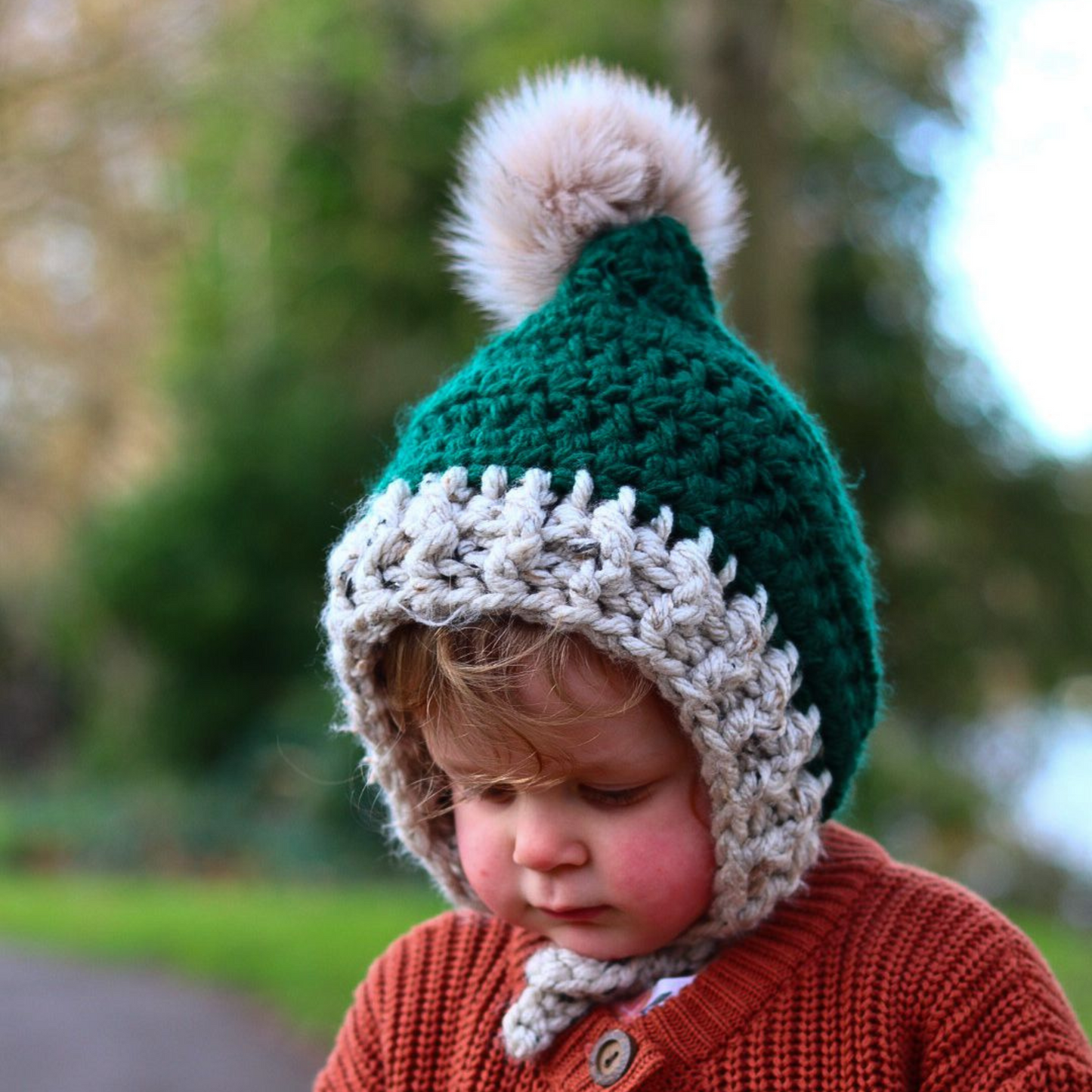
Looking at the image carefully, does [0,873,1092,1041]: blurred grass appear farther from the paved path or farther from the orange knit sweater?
the orange knit sweater

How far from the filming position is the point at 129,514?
9844 millimetres

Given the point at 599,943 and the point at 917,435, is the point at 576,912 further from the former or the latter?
the point at 917,435

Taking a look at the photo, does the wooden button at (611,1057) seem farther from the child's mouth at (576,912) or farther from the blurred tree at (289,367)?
the blurred tree at (289,367)

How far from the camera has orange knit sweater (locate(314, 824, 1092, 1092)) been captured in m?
1.72

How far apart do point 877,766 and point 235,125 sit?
265 inches

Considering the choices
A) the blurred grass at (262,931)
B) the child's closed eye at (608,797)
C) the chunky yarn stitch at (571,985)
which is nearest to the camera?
the child's closed eye at (608,797)

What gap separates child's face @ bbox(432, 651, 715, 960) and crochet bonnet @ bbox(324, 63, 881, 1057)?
0.06 meters

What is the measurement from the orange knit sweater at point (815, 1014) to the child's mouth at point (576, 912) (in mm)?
182

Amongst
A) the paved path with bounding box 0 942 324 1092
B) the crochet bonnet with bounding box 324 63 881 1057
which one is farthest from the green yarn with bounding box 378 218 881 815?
the paved path with bounding box 0 942 324 1092

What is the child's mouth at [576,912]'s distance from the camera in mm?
1817

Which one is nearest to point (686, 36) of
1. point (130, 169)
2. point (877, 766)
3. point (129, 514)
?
point (877, 766)

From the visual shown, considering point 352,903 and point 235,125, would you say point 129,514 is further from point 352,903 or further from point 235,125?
point 352,903

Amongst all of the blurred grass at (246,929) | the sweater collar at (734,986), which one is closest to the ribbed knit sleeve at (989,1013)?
the sweater collar at (734,986)

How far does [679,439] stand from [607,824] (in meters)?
0.52
